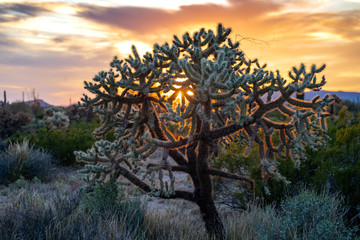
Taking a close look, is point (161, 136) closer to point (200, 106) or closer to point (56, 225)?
point (200, 106)

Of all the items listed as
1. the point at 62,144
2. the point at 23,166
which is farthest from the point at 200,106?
the point at 62,144

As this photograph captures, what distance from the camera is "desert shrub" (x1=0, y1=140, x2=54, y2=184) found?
9.44 meters

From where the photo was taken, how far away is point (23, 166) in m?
9.73

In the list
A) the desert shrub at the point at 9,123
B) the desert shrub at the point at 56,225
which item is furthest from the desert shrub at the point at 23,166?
the desert shrub at the point at 9,123

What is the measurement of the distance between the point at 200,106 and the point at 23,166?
7.32 m

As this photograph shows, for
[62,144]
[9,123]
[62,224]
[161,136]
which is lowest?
[62,224]

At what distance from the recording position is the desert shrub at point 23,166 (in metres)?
9.44

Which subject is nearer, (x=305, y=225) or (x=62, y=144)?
(x=305, y=225)

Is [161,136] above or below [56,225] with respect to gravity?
above

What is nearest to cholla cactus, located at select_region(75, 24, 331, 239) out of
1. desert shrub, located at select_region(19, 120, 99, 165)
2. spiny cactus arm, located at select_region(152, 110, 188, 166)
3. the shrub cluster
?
spiny cactus arm, located at select_region(152, 110, 188, 166)

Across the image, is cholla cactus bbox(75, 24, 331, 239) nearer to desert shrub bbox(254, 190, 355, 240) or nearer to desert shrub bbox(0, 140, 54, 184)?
desert shrub bbox(254, 190, 355, 240)

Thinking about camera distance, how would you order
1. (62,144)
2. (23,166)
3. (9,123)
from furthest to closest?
(9,123) → (62,144) → (23,166)

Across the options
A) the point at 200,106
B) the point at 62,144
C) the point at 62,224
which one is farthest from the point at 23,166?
the point at 200,106

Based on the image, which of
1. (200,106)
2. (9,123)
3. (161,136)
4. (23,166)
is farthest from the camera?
(9,123)
